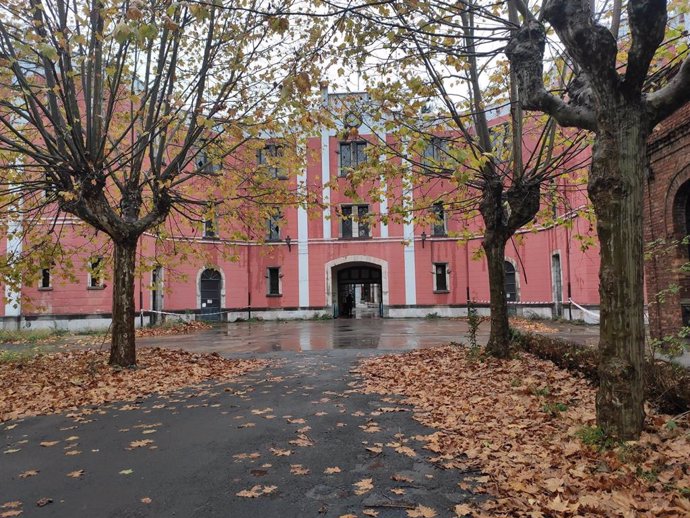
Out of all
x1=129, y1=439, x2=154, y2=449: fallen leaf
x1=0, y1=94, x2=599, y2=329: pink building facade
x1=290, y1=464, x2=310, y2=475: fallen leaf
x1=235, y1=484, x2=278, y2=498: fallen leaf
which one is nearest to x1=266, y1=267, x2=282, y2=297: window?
x1=0, y1=94, x2=599, y2=329: pink building facade

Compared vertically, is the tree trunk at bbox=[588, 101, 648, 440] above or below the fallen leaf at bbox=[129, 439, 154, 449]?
above

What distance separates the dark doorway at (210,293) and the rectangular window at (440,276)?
1301 cm

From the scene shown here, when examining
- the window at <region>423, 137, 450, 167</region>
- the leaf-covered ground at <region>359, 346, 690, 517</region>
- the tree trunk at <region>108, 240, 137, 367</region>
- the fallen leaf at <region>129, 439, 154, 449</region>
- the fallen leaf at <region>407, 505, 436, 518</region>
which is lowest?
the fallen leaf at <region>129, 439, 154, 449</region>

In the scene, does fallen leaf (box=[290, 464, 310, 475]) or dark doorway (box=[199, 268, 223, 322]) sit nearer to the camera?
fallen leaf (box=[290, 464, 310, 475])

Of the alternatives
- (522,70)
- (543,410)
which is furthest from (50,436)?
(522,70)

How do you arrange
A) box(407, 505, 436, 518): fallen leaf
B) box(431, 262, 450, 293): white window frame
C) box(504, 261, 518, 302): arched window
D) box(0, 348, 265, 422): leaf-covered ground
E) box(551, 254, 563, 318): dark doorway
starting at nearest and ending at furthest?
box(407, 505, 436, 518): fallen leaf → box(0, 348, 265, 422): leaf-covered ground → box(551, 254, 563, 318): dark doorway → box(504, 261, 518, 302): arched window → box(431, 262, 450, 293): white window frame

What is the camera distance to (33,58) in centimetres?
912

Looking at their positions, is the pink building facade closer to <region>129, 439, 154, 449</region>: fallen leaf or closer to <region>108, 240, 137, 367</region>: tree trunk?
<region>108, 240, 137, 367</region>: tree trunk

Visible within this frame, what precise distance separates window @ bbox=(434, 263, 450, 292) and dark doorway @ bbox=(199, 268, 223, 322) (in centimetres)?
1301

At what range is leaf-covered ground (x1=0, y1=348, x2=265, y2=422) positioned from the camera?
6.99 metres

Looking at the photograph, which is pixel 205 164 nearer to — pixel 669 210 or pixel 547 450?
pixel 547 450

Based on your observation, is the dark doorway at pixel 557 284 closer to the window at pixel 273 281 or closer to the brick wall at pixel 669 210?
the brick wall at pixel 669 210

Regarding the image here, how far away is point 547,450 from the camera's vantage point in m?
4.28

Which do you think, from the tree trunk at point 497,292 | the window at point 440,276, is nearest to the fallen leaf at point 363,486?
the tree trunk at point 497,292
